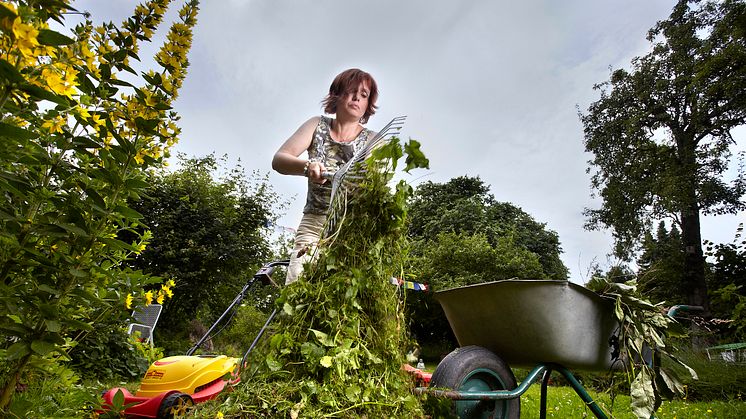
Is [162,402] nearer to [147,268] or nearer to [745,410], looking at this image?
[745,410]

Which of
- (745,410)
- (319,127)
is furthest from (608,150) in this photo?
(319,127)

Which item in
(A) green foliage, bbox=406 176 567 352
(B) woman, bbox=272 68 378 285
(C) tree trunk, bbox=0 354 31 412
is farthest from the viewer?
(A) green foliage, bbox=406 176 567 352

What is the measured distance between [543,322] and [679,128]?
15.0 metres

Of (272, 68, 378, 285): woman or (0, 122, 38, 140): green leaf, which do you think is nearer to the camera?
(0, 122, 38, 140): green leaf

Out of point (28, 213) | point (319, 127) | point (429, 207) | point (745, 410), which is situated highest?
point (429, 207)

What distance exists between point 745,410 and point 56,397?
212 inches

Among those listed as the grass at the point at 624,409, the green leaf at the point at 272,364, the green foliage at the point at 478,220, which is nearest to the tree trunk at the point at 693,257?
the green foliage at the point at 478,220

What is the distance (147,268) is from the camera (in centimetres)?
1027

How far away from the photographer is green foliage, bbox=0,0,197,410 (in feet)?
2.97

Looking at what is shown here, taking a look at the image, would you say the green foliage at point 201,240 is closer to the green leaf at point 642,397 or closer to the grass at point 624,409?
the grass at point 624,409

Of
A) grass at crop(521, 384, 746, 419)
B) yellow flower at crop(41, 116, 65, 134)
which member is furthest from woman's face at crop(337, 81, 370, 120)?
grass at crop(521, 384, 746, 419)

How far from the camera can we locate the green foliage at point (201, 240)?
10.4 m

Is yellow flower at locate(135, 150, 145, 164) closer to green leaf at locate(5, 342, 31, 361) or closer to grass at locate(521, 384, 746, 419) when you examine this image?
green leaf at locate(5, 342, 31, 361)

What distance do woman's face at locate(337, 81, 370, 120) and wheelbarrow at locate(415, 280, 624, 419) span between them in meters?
1.01
